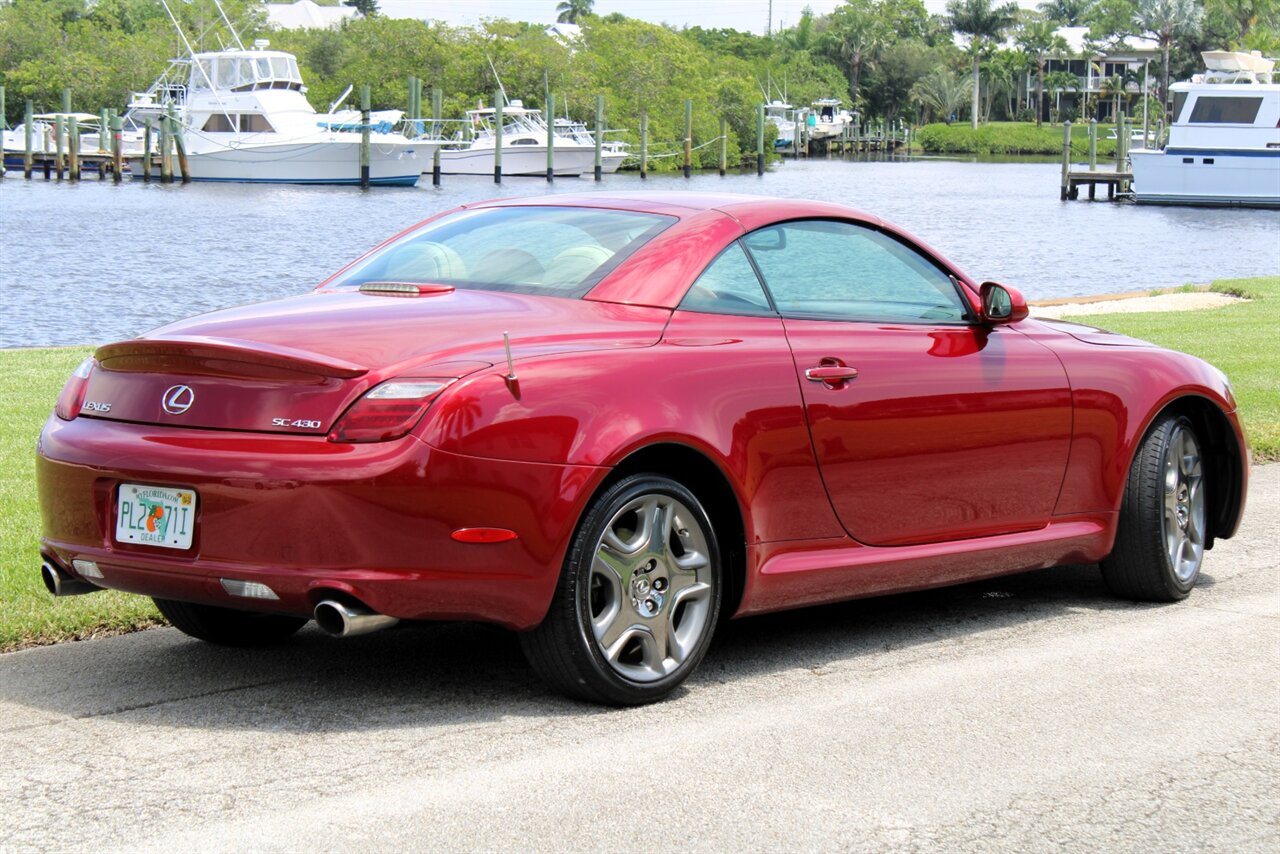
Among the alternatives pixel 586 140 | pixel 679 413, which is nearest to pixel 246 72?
pixel 586 140

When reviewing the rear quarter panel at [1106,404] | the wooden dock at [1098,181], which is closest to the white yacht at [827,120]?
the wooden dock at [1098,181]

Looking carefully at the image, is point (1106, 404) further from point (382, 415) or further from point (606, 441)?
point (382, 415)

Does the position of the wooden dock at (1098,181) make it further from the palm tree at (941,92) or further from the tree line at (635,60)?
the palm tree at (941,92)

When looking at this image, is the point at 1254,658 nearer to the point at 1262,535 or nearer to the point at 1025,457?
the point at 1025,457

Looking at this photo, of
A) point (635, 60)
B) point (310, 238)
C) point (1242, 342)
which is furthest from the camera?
point (635, 60)

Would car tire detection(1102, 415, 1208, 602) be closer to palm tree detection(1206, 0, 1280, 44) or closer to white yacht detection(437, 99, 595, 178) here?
white yacht detection(437, 99, 595, 178)

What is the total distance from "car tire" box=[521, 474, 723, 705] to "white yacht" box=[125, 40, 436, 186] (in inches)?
2747

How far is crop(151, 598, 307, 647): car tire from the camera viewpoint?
5793mm

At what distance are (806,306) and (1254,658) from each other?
6.22 ft

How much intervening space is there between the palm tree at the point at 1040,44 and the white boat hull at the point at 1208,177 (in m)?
94.2

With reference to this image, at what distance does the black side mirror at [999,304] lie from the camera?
6328mm

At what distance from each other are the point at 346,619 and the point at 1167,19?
138283 millimetres

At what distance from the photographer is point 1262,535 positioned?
8273 millimetres

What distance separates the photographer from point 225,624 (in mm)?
5828
